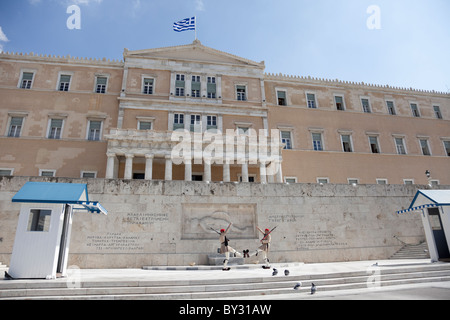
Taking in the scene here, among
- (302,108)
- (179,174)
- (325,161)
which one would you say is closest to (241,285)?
(179,174)

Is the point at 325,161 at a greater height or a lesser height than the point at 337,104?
lesser

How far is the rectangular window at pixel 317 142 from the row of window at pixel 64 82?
Answer: 73.0ft

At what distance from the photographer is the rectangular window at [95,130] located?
25922 mm

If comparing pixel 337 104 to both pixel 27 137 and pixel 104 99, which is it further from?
pixel 27 137

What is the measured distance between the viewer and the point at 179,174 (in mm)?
25141

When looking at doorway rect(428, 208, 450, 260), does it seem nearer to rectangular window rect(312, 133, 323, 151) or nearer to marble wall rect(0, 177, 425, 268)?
marble wall rect(0, 177, 425, 268)

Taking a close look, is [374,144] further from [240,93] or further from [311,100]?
[240,93]

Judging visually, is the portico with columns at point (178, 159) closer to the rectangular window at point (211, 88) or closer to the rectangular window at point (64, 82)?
the rectangular window at point (211, 88)

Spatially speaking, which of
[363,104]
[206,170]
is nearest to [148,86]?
[206,170]

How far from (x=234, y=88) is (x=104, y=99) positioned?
13.2m

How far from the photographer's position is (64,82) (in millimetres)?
27312

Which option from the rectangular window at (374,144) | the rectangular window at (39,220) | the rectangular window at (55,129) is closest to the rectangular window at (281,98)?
the rectangular window at (374,144)

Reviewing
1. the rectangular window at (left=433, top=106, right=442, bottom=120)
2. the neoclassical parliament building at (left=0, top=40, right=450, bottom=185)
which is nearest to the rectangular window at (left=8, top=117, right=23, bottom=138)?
the neoclassical parliament building at (left=0, top=40, right=450, bottom=185)

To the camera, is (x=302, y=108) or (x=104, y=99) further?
(x=302, y=108)
